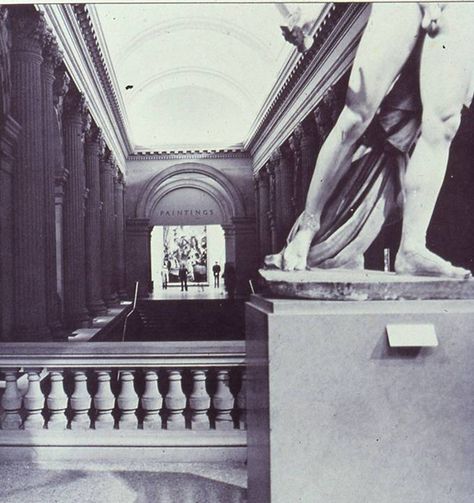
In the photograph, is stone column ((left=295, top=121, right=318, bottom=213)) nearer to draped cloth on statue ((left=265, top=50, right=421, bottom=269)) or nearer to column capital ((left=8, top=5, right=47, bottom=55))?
column capital ((left=8, top=5, right=47, bottom=55))

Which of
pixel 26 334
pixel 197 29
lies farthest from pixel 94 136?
pixel 26 334

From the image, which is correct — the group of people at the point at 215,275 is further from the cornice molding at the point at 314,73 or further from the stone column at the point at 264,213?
the cornice molding at the point at 314,73

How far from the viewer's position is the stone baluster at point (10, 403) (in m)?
3.74

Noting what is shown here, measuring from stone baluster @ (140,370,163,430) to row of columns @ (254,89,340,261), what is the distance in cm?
978

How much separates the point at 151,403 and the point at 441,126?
2509 mm

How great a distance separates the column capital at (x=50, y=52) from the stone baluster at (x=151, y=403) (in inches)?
277

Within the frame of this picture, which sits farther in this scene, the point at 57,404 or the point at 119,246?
the point at 119,246

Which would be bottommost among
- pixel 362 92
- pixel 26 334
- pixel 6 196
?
pixel 26 334

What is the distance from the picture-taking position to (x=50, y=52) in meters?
9.48

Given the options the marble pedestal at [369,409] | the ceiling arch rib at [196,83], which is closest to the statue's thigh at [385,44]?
the marble pedestal at [369,409]

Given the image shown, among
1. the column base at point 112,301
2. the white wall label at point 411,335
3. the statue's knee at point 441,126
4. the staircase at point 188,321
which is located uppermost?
the statue's knee at point 441,126

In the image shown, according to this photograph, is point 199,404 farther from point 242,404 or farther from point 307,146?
point 307,146

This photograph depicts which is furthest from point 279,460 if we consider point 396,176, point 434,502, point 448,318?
point 396,176

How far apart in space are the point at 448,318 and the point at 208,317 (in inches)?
640
